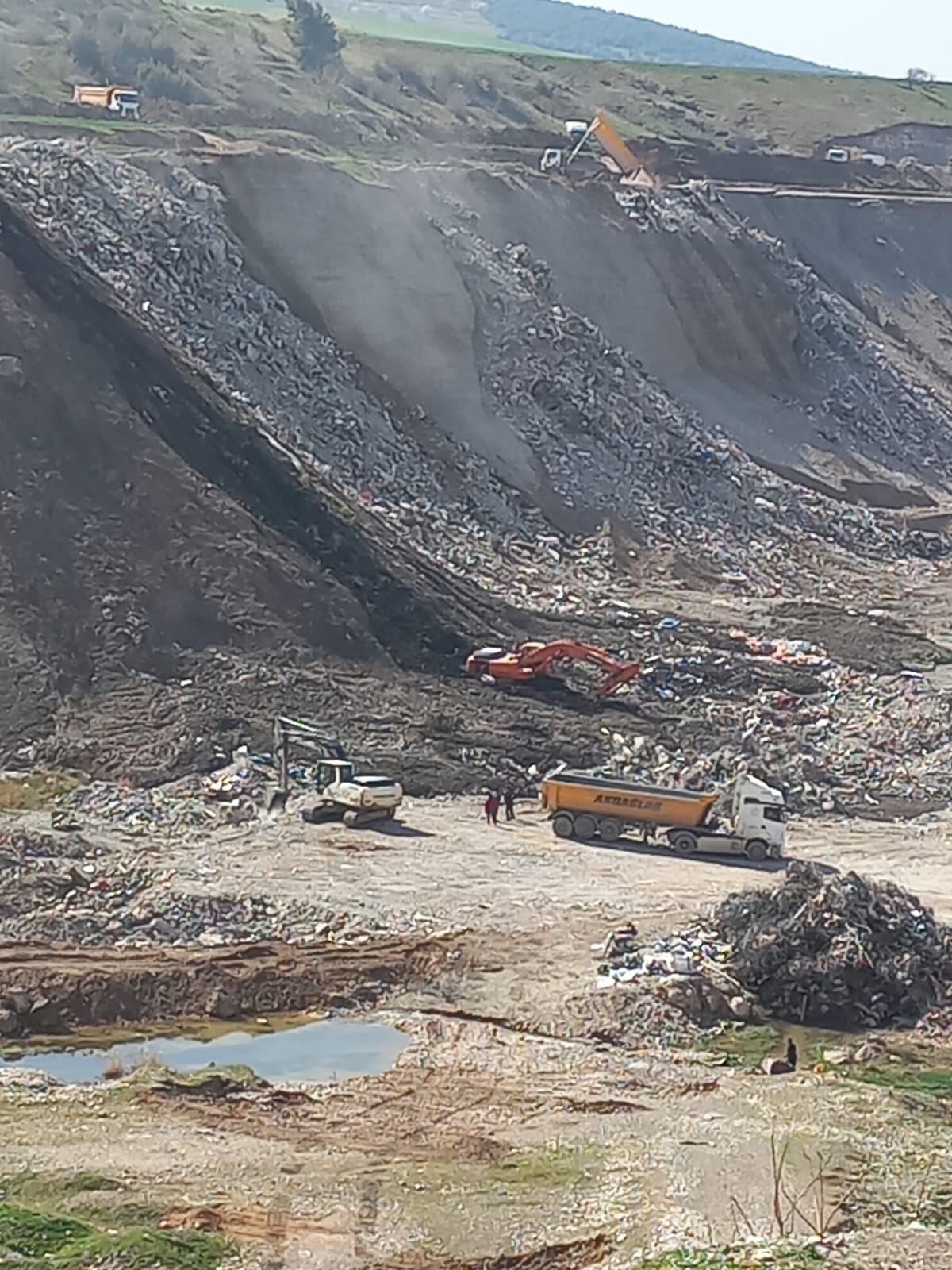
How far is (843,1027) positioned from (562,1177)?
486 centimetres

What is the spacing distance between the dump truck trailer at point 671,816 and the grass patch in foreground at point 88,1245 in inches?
447

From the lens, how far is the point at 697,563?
126 ft

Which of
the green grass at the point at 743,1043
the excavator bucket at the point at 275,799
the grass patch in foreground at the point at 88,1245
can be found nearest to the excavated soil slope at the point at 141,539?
the excavator bucket at the point at 275,799

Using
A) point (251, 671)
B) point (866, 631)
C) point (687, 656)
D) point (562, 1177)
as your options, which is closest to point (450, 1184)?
point (562, 1177)

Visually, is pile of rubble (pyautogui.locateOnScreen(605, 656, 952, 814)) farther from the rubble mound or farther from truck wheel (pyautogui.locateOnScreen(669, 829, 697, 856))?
the rubble mound

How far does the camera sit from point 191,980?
20.3 m

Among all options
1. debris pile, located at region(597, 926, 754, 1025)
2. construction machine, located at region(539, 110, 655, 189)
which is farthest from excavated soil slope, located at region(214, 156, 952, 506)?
debris pile, located at region(597, 926, 754, 1025)

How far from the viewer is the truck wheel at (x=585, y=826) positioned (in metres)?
25.1

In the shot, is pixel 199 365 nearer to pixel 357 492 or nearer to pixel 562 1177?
pixel 357 492

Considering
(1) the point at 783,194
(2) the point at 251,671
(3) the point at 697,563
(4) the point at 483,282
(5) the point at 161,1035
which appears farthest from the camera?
(1) the point at 783,194

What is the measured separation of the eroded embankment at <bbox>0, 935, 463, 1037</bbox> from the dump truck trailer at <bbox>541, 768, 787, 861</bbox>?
4339 mm

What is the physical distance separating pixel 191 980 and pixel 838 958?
21.8 feet

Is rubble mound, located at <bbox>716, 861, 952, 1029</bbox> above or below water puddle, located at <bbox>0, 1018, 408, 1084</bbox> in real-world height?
above

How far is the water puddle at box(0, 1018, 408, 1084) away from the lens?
61.4ft
